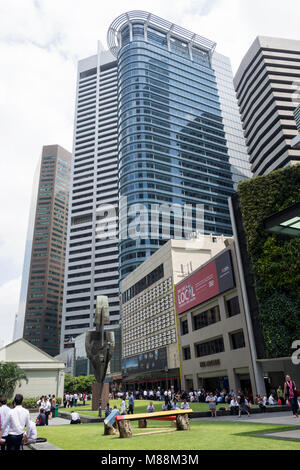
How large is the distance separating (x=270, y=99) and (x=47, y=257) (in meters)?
127

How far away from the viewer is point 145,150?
97875mm

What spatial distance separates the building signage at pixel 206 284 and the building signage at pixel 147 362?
8.94 metres

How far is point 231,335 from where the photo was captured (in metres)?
35.9

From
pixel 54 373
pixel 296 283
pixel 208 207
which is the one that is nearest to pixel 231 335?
pixel 296 283

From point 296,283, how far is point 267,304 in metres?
3.07

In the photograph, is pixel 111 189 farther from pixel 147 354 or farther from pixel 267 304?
pixel 267 304

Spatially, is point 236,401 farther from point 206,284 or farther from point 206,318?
point 206,318

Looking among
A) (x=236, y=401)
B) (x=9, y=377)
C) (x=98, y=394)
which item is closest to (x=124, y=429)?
(x=236, y=401)

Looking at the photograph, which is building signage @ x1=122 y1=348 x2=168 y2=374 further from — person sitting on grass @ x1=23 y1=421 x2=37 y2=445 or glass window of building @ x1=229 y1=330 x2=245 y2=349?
person sitting on grass @ x1=23 y1=421 x2=37 y2=445

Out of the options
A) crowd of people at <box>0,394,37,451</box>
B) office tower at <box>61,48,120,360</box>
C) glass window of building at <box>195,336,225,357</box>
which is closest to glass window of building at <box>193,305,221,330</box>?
glass window of building at <box>195,336,225,357</box>

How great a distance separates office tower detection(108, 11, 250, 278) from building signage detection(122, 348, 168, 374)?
2922 centimetres

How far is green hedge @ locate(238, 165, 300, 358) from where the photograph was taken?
28297 millimetres

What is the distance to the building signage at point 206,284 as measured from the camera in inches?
1405

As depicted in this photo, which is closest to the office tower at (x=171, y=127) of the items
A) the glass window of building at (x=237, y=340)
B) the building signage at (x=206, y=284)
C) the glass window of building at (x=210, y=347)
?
the building signage at (x=206, y=284)
